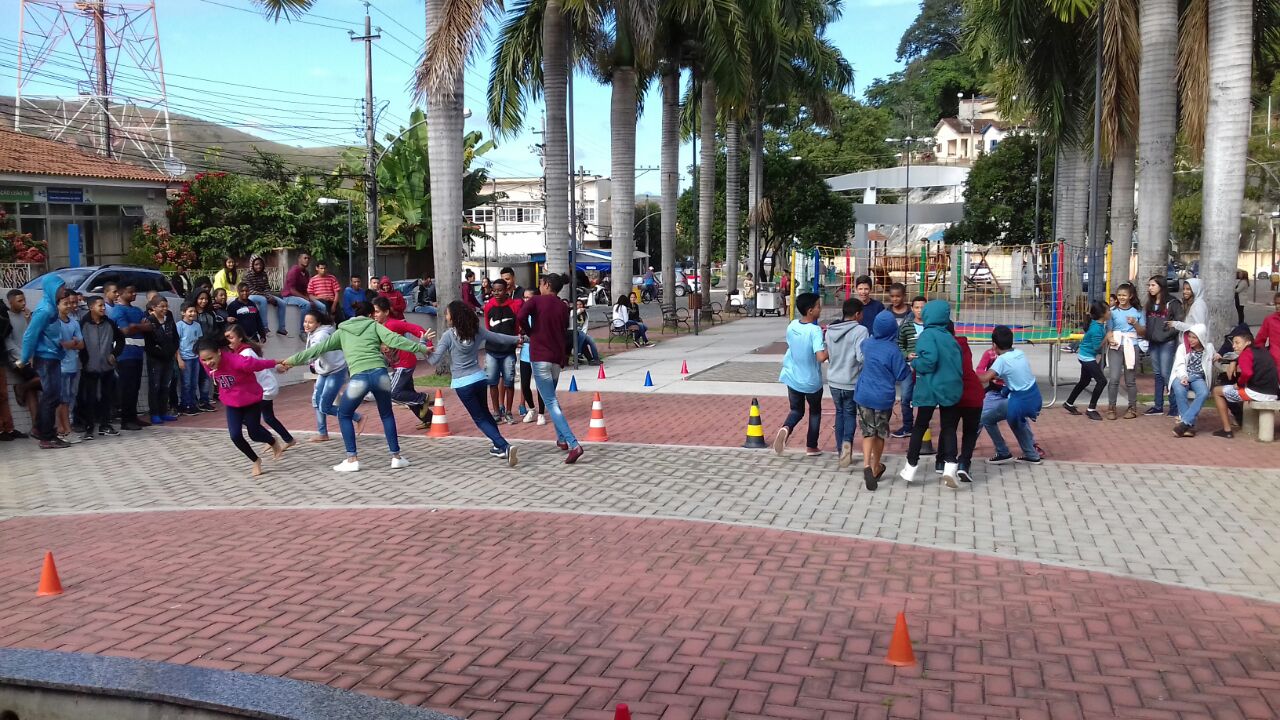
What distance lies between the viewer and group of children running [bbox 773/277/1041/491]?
30.7ft

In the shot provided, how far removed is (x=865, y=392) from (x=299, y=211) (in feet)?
118

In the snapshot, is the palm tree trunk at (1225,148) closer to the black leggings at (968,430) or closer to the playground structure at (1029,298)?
the playground structure at (1029,298)

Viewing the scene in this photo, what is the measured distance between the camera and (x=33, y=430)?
12.6m

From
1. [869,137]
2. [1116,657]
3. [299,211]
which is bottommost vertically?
[1116,657]

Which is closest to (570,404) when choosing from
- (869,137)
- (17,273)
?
(17,273)

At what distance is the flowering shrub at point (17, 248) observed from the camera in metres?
28.5

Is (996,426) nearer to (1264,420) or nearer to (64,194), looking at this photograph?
(1264,420)

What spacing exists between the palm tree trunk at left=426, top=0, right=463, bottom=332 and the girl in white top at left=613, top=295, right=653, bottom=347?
6.87m

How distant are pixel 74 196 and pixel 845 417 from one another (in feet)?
99.1

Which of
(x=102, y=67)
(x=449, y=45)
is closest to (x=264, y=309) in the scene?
(x=449, y=45)

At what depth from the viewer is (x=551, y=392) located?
1109 centimetres

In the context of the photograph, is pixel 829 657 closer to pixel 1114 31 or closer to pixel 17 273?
pixel 1114 31

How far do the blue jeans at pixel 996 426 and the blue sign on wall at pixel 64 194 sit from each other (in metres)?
30.5

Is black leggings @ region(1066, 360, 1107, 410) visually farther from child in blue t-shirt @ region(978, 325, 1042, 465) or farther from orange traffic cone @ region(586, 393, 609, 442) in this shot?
orange traffic cone @ region(586, 393, 609, 442)
